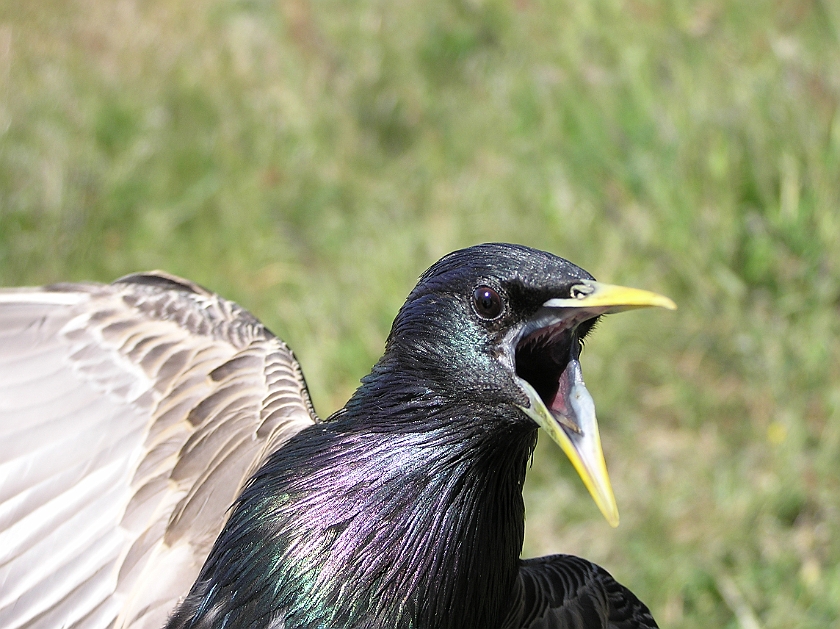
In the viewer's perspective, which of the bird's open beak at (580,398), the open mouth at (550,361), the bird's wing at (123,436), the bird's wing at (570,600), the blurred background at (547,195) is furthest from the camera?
the blurred background at (547,195)

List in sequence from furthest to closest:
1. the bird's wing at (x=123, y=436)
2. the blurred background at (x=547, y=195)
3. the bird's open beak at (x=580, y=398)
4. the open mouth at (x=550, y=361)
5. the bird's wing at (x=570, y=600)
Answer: the blurred background at (x=547, y=195)
the bird's wing at (x=123, y=436)
the bird's wing at (x=570, y=600)
the open mouth at (x=550, y=361)
the bird's open beak at (x=580, y=398)

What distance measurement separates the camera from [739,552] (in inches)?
126

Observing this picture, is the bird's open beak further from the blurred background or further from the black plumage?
the blurred background

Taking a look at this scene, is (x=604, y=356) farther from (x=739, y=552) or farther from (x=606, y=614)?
(x=606, y=614)

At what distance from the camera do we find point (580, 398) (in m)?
1.56

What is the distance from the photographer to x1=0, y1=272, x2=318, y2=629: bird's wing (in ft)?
7.30

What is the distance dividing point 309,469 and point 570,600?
0.77 metres

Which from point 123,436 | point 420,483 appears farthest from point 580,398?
point 123,436

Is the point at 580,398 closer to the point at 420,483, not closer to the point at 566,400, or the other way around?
the point at 566,400

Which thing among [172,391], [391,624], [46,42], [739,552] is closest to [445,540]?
[391,624]

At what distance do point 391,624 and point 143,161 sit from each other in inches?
150

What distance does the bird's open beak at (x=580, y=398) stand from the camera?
58.5 inches

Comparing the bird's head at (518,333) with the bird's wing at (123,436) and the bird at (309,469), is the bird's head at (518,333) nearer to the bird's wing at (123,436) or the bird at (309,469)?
the bird at (309,469)

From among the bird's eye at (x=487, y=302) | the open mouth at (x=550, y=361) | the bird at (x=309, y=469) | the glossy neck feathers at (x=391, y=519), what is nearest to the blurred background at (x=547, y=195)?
the bird at (x=309, y=469)
